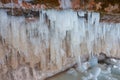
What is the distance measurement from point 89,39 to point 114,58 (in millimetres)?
2551

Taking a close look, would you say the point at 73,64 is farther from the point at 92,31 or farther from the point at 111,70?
the point at 92,31

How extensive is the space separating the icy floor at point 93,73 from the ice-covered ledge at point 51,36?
0.75m

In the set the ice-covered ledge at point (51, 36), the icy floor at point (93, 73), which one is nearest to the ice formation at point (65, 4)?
the ice-covered ledge at point (51, 36)

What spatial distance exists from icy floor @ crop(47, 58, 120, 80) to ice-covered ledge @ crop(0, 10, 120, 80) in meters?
0.75

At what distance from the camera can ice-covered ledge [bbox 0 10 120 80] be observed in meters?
1.90

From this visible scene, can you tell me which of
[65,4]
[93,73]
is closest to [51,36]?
[65,4]

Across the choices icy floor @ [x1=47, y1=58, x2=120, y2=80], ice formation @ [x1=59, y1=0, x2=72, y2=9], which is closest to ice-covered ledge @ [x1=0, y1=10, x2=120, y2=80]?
ice formation @ [x1=59, y1=0, x2=72, y2=9]

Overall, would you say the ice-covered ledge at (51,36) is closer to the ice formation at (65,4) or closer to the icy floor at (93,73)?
the ice formation at (65,4)

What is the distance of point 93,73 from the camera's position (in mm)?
4094

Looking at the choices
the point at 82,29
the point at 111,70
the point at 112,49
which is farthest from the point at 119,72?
the point at 82,29

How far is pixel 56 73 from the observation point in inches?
165

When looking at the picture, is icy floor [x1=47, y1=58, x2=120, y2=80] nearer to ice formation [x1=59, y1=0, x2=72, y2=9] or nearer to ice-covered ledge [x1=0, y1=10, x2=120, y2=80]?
ice-covered ledge [x1=0, y1=10, x2=120, y2=80]

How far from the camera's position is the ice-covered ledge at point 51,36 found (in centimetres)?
190

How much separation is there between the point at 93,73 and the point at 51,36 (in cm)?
198
